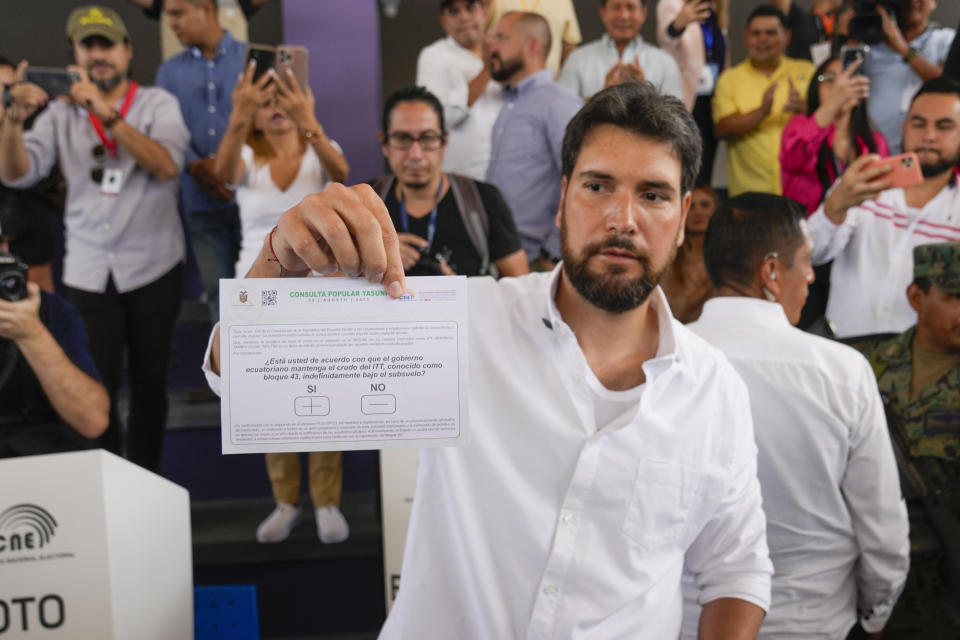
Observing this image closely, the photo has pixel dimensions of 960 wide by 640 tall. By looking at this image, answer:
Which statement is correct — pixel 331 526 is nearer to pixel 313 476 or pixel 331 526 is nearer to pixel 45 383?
pixel 313 476

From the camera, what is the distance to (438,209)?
2.64m

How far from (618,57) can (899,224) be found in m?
1.42

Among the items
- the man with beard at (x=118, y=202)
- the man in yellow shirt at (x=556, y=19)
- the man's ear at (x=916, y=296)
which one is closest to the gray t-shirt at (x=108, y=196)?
the man with beard at (x=118, y=202)

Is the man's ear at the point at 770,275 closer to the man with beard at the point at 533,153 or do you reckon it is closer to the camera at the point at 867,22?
the man with beard at the point at 533,153

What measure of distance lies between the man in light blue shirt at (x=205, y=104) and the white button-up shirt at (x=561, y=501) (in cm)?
229

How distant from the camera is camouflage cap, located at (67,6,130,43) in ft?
9.98

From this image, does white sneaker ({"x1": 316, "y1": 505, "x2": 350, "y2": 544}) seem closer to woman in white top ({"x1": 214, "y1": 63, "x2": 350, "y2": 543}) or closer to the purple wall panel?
woman in white top ({"x1": 214, "y1": 63, "x2": 350, "y2": 543})

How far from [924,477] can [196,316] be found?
3.00 m

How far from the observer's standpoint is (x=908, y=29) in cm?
368

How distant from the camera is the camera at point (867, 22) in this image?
11.5 feet

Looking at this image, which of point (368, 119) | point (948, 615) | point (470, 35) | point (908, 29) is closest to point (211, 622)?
point (948, 615)

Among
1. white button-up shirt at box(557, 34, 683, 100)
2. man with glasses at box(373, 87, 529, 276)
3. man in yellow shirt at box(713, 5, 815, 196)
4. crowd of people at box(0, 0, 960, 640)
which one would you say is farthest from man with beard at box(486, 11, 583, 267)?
man in yellow shirt at box(713, 5, 815, 196)

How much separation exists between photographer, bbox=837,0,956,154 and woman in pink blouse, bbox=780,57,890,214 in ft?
0.83

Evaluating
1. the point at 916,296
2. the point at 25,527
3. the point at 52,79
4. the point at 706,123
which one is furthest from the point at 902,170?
the point at 52,79
